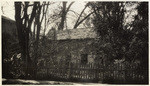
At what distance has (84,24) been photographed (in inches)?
A: 1088

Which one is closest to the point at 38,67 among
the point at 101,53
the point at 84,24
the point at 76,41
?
the point at 101,53

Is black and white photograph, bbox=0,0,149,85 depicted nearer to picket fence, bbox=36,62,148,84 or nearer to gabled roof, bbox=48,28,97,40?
picket fence, bbox=36,62,148,84

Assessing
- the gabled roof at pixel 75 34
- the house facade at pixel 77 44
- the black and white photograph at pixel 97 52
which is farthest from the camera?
the gabled roof at pixel 75 34

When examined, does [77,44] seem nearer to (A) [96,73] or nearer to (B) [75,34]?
(B) [75,34]

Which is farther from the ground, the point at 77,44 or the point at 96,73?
the point at 77,44

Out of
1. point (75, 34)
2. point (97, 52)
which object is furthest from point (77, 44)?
point (97, 52)

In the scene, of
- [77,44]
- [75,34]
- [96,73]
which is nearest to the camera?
[96,73]

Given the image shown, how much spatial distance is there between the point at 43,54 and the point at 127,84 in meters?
5.03

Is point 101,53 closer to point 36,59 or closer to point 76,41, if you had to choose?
point 36,59

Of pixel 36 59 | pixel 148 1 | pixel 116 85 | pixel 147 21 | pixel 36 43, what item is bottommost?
pixel 116 85

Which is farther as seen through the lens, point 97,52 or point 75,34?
point 75,34

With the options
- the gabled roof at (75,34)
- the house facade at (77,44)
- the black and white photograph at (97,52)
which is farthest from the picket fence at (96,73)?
the gabled roof at (75,34)

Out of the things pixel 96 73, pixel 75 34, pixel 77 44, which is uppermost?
pixel 75 34

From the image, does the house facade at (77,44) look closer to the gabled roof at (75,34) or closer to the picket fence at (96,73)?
the gabled roof at (75,34)
